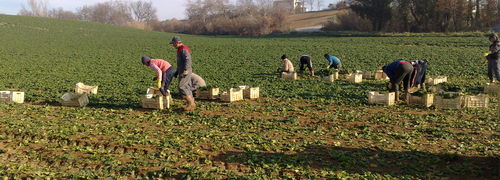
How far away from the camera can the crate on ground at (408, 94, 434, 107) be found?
1089 cm

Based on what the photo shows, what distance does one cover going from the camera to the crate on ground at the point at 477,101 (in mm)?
10672

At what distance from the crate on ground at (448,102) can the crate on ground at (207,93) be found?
625 cm

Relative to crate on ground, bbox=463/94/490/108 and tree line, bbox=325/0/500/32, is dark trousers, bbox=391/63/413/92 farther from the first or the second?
tree line, bbox=325/0/500/32

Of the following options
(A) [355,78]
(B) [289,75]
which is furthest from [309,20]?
(A) [355,78]

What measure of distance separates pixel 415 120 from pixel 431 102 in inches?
73.4

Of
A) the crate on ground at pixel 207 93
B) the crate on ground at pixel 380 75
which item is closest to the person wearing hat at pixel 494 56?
the crate on ground at pixel 380 75

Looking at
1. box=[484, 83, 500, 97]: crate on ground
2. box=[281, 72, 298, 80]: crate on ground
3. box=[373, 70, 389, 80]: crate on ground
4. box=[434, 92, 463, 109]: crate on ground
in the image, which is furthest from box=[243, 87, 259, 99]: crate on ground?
box=[484, 83, 500, 97]: crate on ground

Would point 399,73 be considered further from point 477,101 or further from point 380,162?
point 380,162

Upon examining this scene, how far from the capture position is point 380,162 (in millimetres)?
6781

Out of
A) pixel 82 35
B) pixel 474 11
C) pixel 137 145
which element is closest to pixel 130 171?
pixel 137 145

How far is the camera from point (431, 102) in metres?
11.0

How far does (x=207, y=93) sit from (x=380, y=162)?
6.94 m

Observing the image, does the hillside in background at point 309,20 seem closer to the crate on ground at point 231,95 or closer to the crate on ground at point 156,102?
the crate on ground at point 231,95

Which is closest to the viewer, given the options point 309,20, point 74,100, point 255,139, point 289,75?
point 255,139
